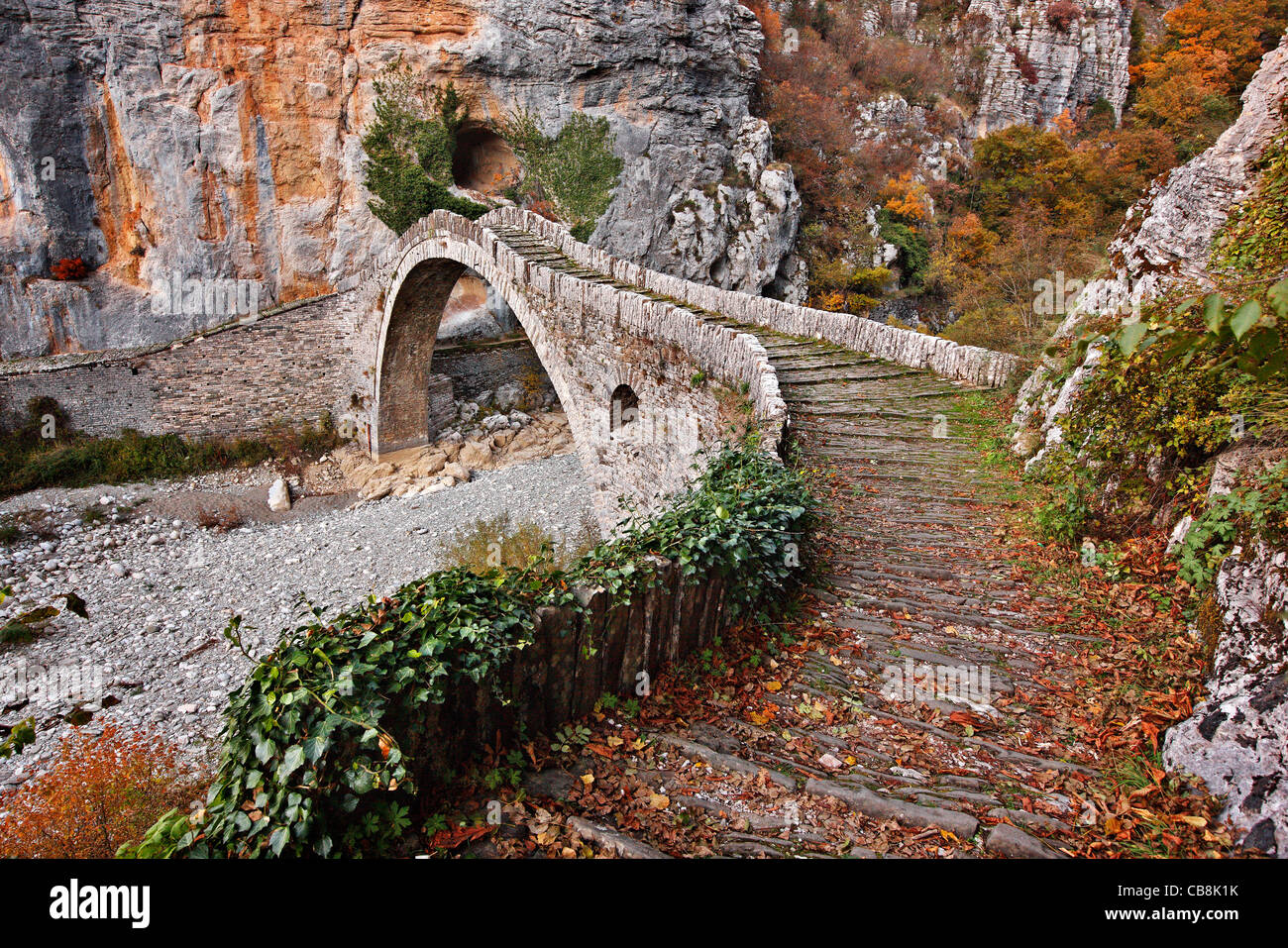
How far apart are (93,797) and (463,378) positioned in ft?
51.6

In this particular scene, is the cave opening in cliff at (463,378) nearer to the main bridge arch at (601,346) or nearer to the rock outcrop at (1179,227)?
the main bridge arch at (601,346)

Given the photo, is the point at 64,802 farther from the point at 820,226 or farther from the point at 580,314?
the point at 820,226

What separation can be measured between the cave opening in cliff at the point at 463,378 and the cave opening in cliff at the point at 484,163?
481cm

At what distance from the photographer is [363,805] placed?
275 centimetres

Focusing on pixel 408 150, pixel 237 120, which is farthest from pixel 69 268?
pixel 408 150

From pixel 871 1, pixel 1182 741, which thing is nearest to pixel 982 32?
pixel 871 1

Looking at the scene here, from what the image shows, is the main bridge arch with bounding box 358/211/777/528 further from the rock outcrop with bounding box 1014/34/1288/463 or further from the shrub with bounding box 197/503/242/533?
the shrub with bounding box 197/503/242/533

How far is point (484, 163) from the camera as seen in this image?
24.4m

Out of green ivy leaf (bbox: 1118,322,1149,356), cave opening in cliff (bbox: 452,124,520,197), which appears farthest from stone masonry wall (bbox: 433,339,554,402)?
green ivy leaf (bbox: 1118,322,1149,356)

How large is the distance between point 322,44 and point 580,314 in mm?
16581

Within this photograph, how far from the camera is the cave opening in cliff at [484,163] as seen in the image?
23.6 meters

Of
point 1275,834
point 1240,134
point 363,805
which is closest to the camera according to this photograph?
point 1275,834

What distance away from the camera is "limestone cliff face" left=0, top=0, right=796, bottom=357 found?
17.8m

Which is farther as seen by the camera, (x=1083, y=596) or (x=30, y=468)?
(x=30, y=468)
